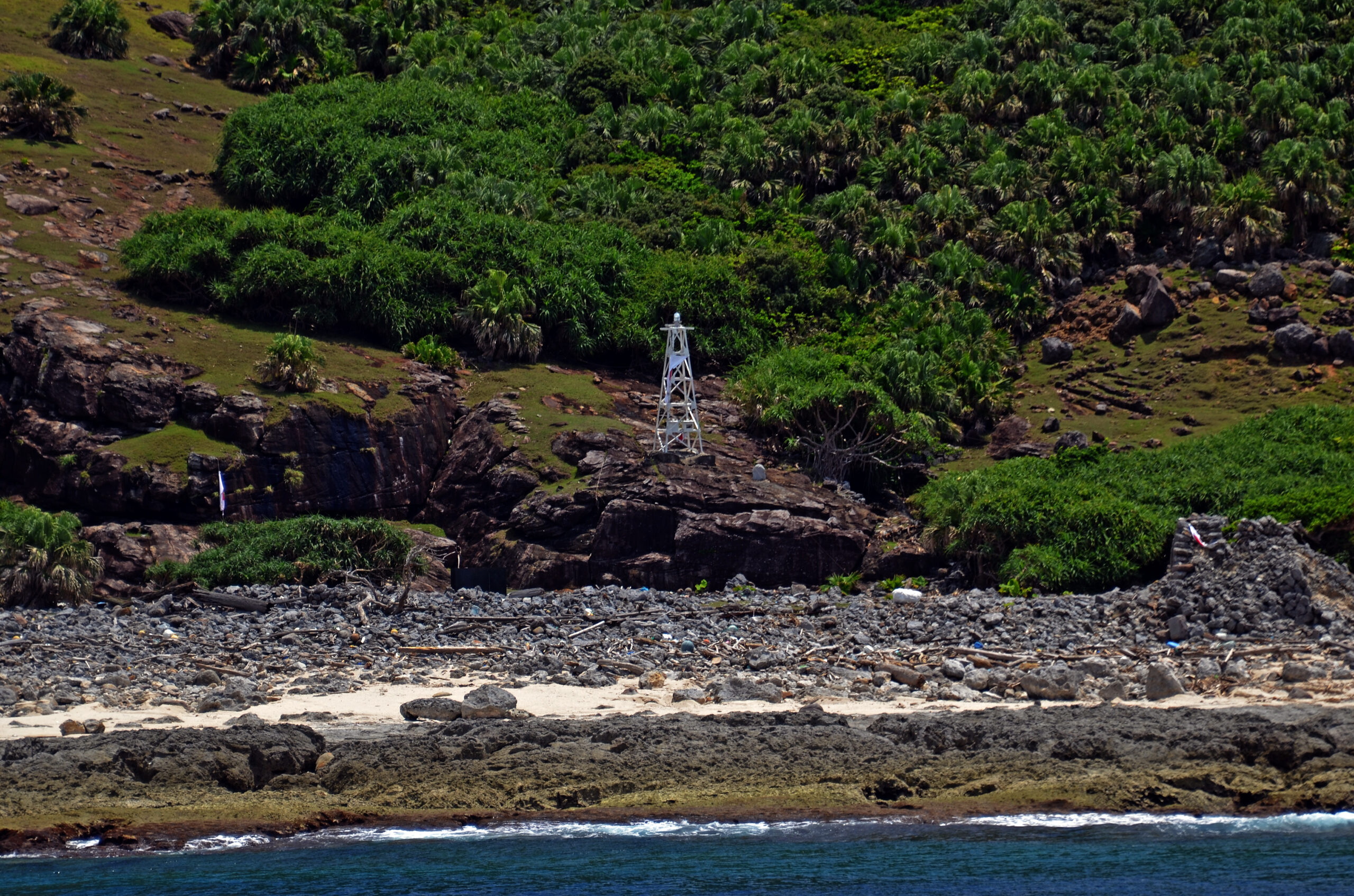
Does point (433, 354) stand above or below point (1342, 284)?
below

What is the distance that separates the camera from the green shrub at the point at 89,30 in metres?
52.5

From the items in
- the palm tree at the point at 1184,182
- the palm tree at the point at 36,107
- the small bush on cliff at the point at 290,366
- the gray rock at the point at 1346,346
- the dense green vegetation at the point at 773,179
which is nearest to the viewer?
the small bush on cliff at the point at 290,366

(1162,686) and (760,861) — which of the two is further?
(1162,686)

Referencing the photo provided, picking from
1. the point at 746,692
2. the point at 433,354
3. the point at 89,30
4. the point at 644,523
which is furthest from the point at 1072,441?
the point at 89,30

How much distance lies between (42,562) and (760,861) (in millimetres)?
16217

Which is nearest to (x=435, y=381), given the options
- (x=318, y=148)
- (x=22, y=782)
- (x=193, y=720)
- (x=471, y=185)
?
(x=471, y=185)

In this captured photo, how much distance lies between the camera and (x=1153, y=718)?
15.2 m

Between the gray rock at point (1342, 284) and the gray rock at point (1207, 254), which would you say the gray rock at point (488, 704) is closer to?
the gray rock at point (1342, 284)

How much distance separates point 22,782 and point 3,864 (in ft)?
3.80

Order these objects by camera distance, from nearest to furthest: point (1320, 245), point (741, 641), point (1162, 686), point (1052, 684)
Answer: point (1162, 686) → point (1052, 684) → point (741, 641) → point (1320, 245)

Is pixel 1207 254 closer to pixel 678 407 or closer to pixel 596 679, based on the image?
pixel 678 407

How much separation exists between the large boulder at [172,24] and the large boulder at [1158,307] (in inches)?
1702

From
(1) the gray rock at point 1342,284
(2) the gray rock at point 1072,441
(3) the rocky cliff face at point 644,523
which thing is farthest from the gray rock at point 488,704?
(1) the gray rock at point 1342,284

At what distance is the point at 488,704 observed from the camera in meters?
16.3
